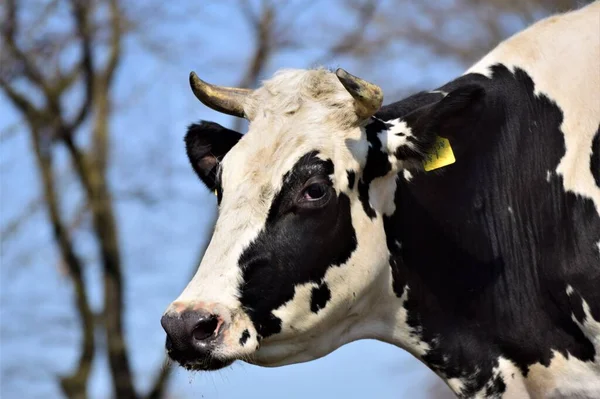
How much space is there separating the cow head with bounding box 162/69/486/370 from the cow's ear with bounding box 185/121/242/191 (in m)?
0.42

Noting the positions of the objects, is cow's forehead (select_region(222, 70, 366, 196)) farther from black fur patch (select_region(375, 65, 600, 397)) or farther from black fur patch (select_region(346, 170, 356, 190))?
black fur patch (select_region(375, 65, 600, 397))

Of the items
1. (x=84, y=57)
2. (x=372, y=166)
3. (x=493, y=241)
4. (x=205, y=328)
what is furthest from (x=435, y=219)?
(x=84, y=57)

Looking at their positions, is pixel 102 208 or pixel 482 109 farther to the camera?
pixel 102 208

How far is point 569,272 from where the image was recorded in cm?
523

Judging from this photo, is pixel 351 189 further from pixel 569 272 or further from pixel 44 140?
pixel 44 140

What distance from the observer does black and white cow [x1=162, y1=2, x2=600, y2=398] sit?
496 cm

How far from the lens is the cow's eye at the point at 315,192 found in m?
5.00

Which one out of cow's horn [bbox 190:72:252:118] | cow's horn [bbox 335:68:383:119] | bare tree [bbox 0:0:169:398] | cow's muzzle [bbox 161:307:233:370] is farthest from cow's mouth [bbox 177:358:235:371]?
bare tree [bbox 0:0:169:398]

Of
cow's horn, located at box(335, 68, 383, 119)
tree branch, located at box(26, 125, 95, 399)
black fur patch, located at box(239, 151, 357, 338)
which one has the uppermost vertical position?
tree branch, located at box(26, 125, 95, 399)

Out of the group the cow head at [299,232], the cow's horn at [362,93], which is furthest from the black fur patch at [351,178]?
the cow's horn at [362,93]

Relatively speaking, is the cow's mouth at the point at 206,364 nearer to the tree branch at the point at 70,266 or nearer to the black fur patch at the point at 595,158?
the black fur patch at the point at 595,158

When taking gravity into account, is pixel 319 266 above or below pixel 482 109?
below

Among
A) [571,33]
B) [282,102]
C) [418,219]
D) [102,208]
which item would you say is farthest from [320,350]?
[102,208]

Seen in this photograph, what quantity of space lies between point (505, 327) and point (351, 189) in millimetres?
1050
